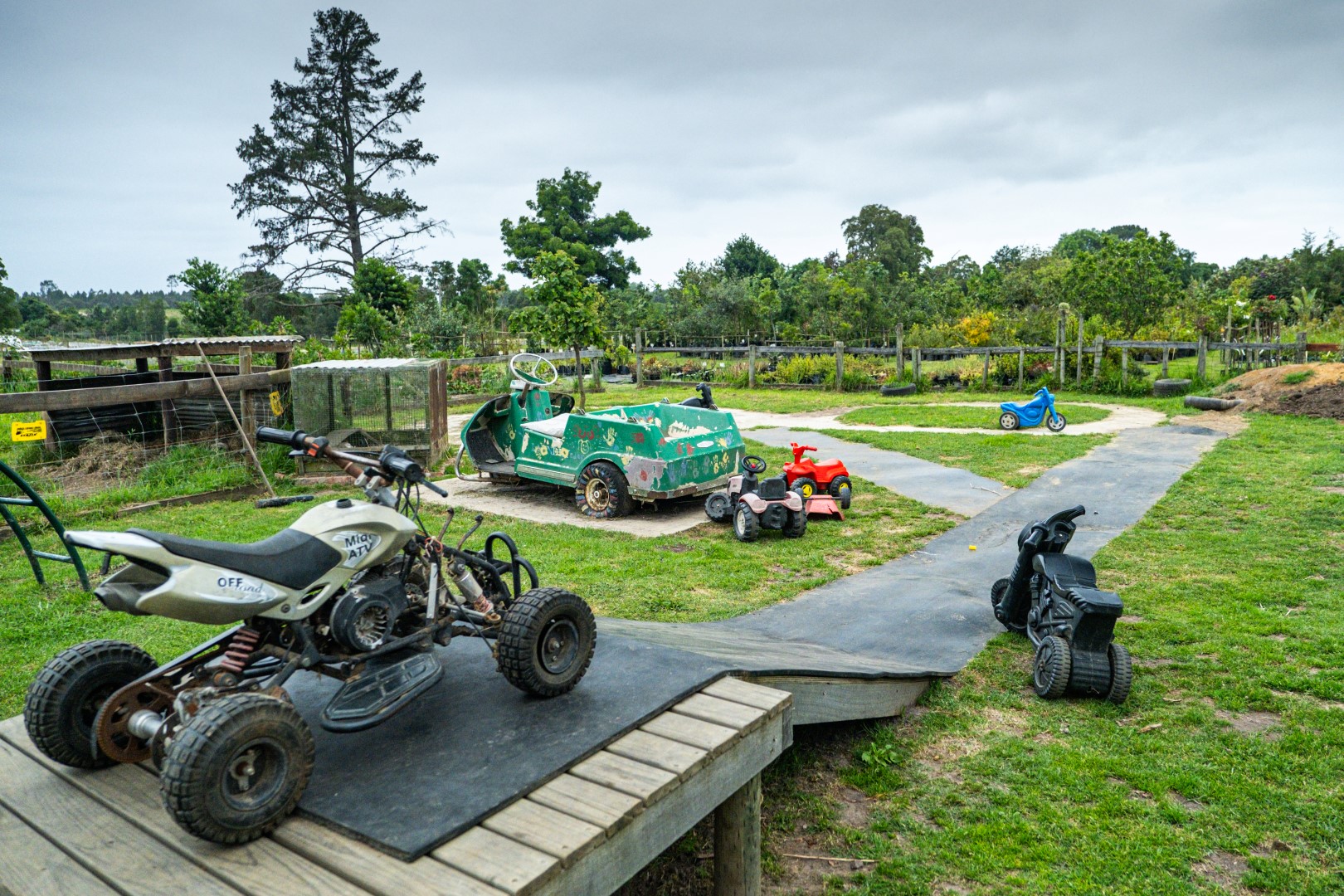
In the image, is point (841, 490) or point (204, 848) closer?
point (204, 848)

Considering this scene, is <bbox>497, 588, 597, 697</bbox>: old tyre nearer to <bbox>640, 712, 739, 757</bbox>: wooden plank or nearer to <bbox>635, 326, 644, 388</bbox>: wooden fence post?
<bbox>640, 712, 739, 757</bbox>: wooden plank

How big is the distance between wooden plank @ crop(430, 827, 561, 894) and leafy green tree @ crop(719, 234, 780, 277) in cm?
5566

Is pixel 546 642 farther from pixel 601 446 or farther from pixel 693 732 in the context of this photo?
pixel 601 446

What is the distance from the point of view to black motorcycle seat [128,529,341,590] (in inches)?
92.0

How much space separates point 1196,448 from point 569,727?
11.8 metres

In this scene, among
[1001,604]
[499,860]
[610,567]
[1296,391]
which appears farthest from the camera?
[1296,391]

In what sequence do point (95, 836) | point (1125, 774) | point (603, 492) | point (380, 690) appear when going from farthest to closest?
1. point (603, 492)
2. point (1125, 774)
3. point (380, 690)
4. point (95, 836)

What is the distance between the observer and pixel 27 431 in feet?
25.5

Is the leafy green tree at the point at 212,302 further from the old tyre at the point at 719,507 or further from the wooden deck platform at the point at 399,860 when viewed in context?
the wooden deck platform at the point at 399,860

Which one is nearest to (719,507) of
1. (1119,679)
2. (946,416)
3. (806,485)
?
(806,485)

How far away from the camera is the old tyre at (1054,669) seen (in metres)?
4.29

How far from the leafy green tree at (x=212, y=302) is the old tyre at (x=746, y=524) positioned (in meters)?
28.3

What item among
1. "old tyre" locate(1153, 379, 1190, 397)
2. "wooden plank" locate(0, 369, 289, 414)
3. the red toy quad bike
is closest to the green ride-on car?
the red toy quad bike

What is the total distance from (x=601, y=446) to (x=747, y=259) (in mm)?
50646
